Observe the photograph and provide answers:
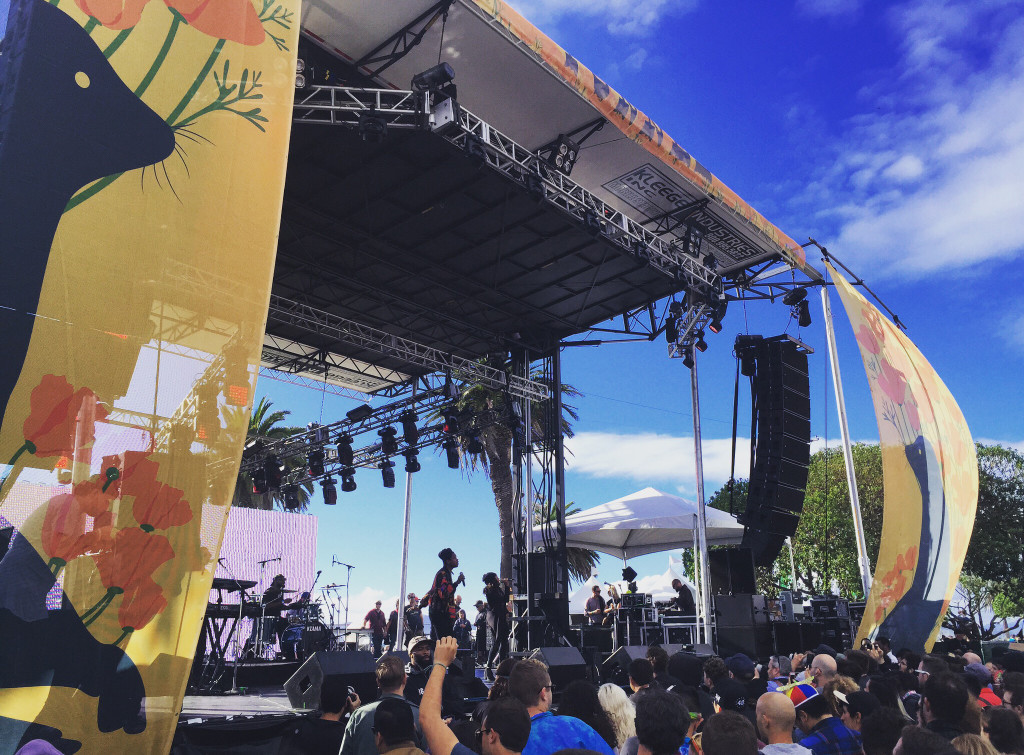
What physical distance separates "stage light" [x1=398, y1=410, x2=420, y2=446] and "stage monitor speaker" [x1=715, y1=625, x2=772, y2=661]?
8.37 meters

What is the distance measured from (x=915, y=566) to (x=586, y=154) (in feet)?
26.2

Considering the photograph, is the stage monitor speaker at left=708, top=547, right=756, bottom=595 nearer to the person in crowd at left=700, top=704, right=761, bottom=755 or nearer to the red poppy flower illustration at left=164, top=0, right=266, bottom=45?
the person in crowd at left=700, top=704, right=761, bottom=755

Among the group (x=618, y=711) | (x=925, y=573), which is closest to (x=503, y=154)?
(x=925, y=573)

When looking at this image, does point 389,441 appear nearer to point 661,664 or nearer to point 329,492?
point 329,492

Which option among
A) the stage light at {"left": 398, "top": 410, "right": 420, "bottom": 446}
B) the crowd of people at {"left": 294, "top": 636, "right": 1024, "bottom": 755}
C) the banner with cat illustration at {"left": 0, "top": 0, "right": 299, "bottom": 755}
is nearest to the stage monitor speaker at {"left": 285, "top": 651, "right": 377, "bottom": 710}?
the crowd of people at {"left": 294, "top": 636, "right": 1024, "bottom": 755}

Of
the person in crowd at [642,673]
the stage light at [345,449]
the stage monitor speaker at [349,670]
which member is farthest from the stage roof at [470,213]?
the person in crowd at [642,673]

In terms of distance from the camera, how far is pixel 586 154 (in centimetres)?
1284

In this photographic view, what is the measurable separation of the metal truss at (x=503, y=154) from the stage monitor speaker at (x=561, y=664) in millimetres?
6468

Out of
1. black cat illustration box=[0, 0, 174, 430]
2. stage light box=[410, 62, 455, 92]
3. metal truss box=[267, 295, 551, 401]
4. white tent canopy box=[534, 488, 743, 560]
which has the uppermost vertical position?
stage light box=[410, 62, 455, 92]

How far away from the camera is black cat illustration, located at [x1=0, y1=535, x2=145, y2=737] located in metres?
3.58

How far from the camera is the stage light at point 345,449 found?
19047 mm

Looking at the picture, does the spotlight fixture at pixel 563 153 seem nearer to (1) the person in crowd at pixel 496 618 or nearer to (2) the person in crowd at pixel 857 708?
(1) the person in crowd at pixel 496 618

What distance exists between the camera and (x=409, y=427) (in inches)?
706

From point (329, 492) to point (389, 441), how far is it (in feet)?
11.9
